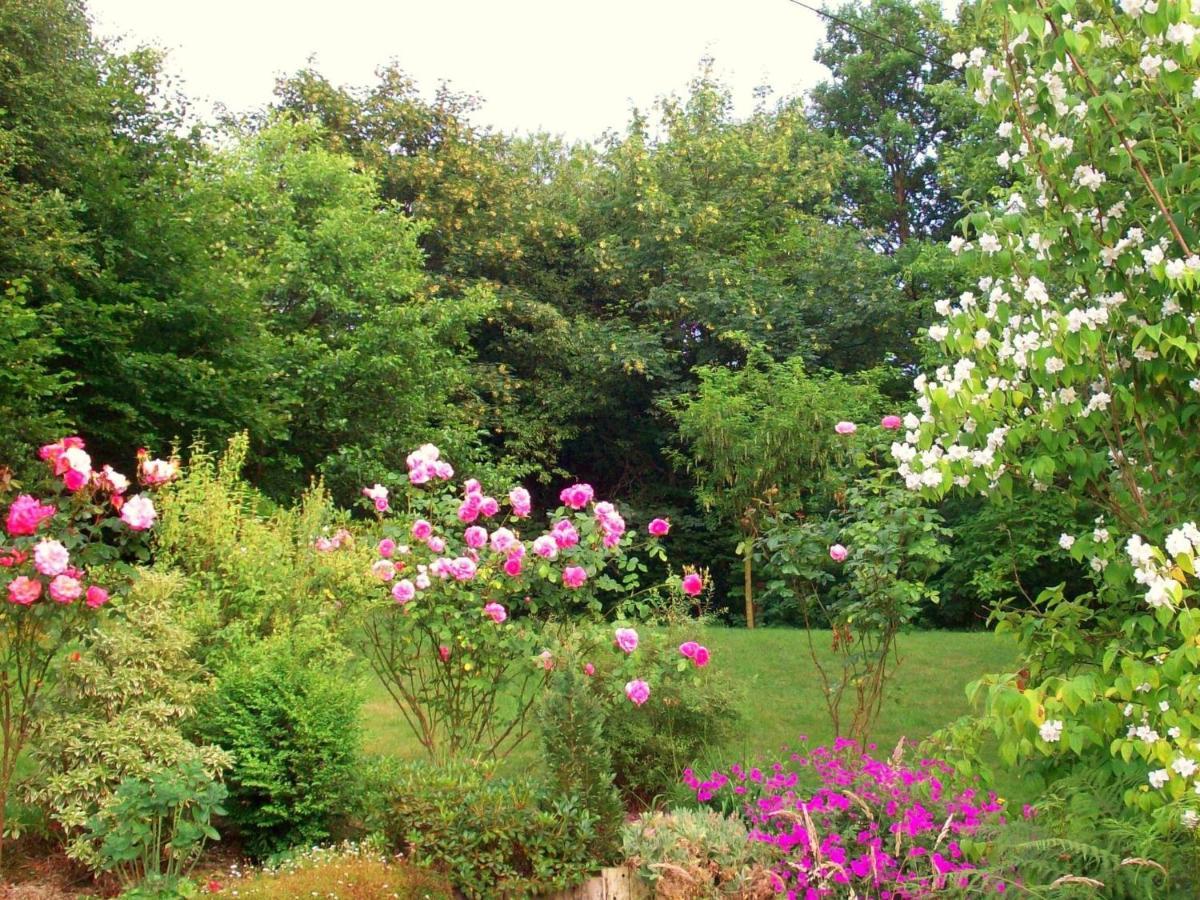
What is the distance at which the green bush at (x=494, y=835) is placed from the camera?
335cm

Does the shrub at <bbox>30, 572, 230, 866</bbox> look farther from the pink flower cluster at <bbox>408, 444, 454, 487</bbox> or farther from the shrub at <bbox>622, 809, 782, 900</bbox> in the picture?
the shrub at <bbox>622, 809, 782, 900</bbox>

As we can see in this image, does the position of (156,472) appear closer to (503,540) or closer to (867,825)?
(503,540)

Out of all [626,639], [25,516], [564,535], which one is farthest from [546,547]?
[25,516]

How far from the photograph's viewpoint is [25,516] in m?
3.30

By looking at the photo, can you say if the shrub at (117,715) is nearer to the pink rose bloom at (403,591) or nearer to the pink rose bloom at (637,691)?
the pink rose bloom at (403,591)

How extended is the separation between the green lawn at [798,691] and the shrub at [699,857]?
1.26 m

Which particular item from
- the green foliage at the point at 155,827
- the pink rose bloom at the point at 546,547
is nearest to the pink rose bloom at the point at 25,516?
the green foliage at the point at 155,827

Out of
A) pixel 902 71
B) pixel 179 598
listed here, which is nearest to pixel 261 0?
pixel 179 598

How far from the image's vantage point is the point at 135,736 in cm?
366

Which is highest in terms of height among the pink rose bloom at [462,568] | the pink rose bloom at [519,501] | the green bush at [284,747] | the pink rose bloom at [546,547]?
the pink rose bloom at [519,501]

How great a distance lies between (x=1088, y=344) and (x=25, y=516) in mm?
3364

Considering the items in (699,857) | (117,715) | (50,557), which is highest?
(50,557)

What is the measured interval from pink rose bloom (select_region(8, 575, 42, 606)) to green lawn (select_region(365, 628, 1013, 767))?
163 centimetres

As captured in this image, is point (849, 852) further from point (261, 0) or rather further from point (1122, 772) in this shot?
point (261, 0)
